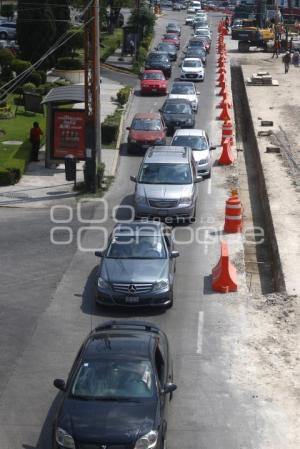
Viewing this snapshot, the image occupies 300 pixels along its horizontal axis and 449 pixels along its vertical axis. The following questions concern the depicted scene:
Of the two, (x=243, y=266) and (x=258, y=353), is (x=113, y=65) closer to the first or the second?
(x=243, y=266)

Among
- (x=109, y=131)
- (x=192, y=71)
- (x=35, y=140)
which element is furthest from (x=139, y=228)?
(x=192, y=71)

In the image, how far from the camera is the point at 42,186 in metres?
31.7

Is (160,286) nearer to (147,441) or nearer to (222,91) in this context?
(147,441)

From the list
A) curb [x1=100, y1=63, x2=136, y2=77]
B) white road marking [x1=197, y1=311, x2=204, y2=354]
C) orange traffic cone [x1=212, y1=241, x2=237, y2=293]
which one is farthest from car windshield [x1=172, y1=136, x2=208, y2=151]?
curb [x1=100, y1=63, x2=136, y2=77]

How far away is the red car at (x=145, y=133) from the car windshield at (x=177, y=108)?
3.70 meters

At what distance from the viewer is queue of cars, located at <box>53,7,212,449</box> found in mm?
12789

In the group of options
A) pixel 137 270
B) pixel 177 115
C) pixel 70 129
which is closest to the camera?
pixel 137 270

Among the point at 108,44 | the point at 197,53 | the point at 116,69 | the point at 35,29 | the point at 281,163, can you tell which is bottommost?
the point at 108,44

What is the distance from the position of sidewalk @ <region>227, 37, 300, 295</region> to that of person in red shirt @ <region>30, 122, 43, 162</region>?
7815 mm

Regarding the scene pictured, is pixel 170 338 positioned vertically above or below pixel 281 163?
above

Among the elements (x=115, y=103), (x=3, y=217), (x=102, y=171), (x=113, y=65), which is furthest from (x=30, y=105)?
(x=113, y=65)

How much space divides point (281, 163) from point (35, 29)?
2494cm

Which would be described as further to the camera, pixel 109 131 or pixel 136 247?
pixel 109 131

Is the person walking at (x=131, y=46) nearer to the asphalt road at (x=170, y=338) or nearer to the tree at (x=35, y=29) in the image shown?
the tree at (x=35, y=29)
